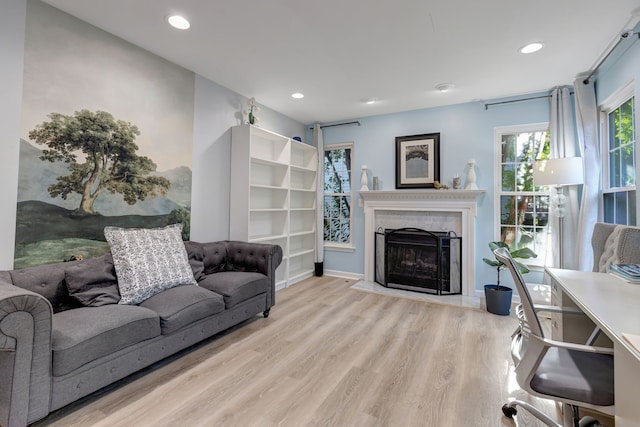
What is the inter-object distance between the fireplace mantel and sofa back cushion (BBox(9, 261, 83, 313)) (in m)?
3.59

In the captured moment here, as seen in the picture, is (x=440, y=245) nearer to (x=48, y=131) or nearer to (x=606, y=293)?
(x=606, y=293)

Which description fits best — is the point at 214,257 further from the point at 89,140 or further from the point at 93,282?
the point at 89,140

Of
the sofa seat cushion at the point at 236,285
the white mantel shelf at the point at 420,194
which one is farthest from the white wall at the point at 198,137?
the white mantel shelf at the point at 420,194

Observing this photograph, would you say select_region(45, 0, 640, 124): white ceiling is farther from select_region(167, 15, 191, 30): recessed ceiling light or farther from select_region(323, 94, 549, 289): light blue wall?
select_region(323, 94, 549, 289): light blue wall

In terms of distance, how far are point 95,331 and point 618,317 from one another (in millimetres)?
2586

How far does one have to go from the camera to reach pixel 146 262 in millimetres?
2346

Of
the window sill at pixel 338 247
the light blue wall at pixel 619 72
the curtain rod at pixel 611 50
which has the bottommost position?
the window sill at pixel 338 247

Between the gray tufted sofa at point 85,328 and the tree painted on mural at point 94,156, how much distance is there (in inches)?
23.4

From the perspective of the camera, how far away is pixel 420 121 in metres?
4.38

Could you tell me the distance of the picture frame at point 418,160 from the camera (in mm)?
4246

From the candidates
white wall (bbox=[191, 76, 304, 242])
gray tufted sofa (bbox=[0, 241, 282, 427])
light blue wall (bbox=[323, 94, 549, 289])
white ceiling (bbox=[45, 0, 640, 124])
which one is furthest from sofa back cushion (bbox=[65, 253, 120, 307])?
light blue wall (bbox=[323, 94, 549, 289])

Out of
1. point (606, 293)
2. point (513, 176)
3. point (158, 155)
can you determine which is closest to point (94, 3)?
point (158, 155)

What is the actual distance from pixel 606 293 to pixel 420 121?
132 inches

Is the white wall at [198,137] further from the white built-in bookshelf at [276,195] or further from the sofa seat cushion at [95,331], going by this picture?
the sofa seat cushion at [95,331]
